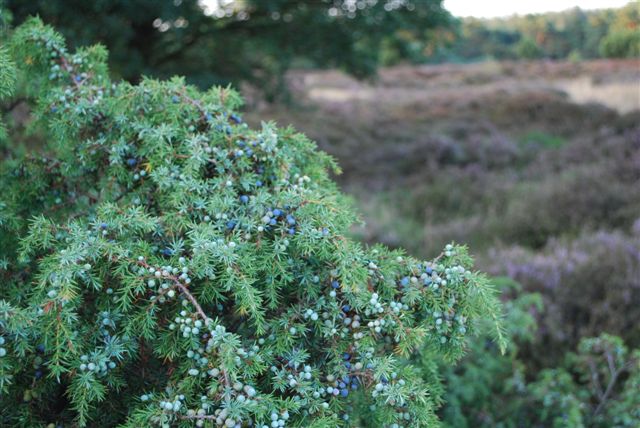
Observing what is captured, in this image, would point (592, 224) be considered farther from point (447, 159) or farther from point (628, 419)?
point (447, 159)

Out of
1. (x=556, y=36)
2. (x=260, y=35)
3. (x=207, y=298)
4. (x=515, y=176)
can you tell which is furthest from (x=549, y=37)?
(x=207, y=298)

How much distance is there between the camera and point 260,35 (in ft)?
32.2

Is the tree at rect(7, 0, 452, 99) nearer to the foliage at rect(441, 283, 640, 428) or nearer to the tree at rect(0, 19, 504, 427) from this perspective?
the foliage at rect(441, 283, 640, 428)

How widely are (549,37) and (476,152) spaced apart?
47.2ft

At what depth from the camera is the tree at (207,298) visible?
4.68ft

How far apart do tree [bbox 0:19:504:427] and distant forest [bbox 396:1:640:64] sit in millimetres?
9314

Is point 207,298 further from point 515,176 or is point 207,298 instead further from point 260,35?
point 260,35

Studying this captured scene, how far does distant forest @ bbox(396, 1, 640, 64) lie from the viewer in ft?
40.6

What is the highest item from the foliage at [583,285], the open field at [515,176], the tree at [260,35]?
the tree at [260,35]

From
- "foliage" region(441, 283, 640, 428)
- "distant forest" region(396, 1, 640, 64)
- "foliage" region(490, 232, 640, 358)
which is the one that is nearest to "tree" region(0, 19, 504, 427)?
"foliage" region(441, 283, 640, 428)

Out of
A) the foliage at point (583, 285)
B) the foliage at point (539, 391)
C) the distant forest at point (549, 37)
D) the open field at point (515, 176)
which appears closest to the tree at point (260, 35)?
the distant forest at point (549, 37)

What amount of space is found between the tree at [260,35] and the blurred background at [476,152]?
35 millimetres

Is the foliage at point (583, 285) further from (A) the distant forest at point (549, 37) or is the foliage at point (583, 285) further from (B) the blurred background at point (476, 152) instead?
(A) the distant forest at point (549, 37)

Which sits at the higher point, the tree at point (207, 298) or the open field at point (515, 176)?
the tree at point (207, 298)
